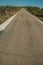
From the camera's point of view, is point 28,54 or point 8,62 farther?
point 28,54

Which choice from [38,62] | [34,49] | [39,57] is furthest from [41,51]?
[38,62]

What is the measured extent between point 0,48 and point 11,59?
1894 mm

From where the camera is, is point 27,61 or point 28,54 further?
point 28,54

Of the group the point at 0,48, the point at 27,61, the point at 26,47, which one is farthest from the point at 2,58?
the point at 26,47

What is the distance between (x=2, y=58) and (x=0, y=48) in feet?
5.57

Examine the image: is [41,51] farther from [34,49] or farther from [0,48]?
[0,48]

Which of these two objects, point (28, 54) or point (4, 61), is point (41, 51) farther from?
point (4, 61)

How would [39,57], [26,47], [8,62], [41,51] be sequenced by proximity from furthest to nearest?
[26,47] < [41,51] < [39,57] < [8,62]

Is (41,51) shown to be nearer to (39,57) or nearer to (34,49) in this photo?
(34,49)

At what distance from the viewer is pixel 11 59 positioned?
8.27 metres

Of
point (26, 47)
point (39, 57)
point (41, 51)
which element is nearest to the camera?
point (39, 57)

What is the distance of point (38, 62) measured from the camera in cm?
802

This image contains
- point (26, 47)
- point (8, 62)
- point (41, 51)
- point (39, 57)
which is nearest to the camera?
point (8, 62)

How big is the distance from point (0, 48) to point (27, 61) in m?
2.36
